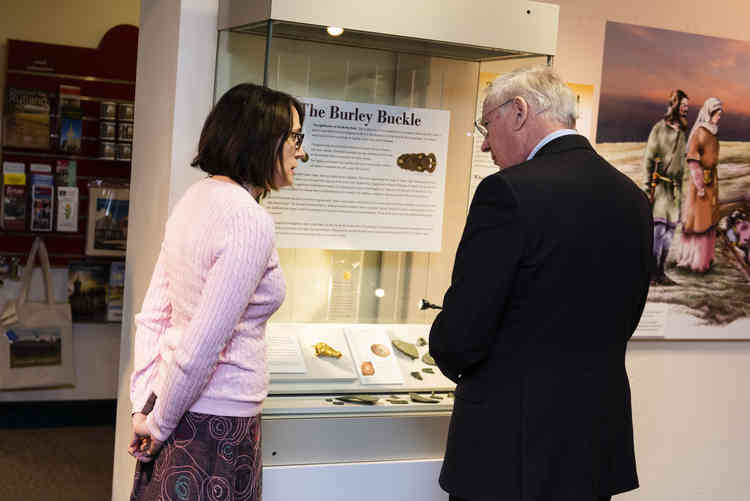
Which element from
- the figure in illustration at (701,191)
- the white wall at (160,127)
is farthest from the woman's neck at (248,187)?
the figure in illustration at (701,191)

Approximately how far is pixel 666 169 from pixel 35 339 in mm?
3589

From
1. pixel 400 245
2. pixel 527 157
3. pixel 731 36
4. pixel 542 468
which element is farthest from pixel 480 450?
pixel 731 36

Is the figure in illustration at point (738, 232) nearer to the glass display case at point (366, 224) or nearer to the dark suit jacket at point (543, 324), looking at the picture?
the glass display case at point (366, 224)

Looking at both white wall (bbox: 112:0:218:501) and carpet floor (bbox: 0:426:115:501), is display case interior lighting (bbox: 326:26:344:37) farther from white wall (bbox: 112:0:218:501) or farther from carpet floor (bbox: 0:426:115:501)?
carpet floor (bbox: 0:426:115:501)

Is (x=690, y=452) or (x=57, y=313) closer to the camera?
(x=690, y=452)

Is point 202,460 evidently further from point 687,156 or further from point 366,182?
point 687,156

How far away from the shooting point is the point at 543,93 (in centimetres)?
219

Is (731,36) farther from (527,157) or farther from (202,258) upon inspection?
(202,258)

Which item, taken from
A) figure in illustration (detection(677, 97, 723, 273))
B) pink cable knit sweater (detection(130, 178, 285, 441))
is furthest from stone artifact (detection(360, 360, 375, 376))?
figure in illustration (detection(677, 97, 723, 273))

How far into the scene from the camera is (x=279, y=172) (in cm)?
213

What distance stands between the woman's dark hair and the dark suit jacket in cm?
50

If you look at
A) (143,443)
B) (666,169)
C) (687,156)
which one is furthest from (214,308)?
(687,156)

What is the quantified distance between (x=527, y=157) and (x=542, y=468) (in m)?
0.77

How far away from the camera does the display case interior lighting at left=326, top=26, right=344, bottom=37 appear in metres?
2.59
